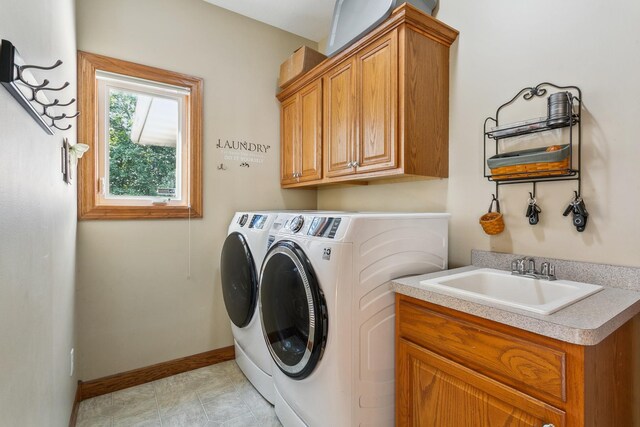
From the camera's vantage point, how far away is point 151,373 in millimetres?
2176

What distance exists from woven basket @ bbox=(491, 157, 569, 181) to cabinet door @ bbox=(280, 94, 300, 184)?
1489 millimetres

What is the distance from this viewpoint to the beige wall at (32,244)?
64 centimetres

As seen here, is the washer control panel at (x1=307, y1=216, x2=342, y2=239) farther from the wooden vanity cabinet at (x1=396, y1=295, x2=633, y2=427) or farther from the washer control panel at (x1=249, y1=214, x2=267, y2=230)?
the washer control panel at (x1=249, y1=214, x2=267, y2=230)

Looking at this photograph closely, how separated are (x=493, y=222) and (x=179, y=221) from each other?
79.5 inches

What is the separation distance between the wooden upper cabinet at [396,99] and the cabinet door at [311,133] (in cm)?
22

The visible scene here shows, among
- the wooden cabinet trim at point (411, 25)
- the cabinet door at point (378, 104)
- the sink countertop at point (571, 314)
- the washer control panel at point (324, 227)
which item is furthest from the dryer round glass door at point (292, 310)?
the wooden cabinet trim at point (411, 25)

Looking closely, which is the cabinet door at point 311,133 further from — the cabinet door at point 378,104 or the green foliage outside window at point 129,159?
the green foliage outside window at point 129,159

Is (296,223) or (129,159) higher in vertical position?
(129,159)

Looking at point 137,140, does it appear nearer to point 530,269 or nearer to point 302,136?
point 302,136

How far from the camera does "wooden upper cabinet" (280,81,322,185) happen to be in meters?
2.31

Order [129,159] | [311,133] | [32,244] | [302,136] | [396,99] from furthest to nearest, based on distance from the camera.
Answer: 1. [302,136]
2. [311,133]
3. [129,159]
4. [396,99]
5. [32,244]

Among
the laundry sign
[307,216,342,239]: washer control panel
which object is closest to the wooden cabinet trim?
the laundry sign

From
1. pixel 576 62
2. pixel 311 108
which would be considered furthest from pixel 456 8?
pixel 311 108

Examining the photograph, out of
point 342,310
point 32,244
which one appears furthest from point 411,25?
point 32,244
